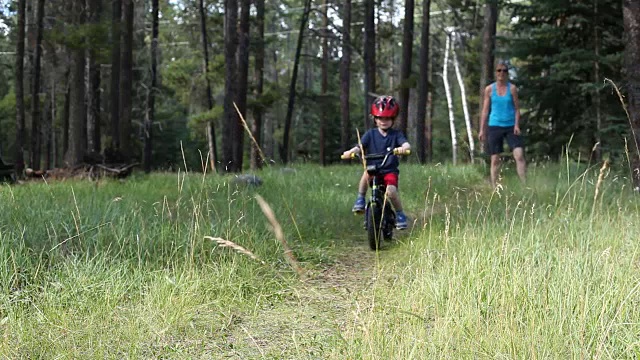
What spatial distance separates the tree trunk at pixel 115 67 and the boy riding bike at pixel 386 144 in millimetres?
10942

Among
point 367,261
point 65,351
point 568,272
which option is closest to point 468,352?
point 568,272

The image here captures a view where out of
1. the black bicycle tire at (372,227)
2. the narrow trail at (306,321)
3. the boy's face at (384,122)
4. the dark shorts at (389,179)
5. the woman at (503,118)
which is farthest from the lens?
the woman at (503,118)

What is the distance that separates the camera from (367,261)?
5.13 metres

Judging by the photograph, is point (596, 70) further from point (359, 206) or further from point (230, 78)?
point (230, 78)

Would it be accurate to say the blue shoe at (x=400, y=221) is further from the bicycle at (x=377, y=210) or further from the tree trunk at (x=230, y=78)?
the tree trunk at (x=230, y=78)

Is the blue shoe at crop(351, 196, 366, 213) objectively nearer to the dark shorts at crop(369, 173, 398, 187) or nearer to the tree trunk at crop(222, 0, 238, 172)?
the dark shorts at crop(369, 173, 398, 187)

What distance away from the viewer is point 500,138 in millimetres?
8797

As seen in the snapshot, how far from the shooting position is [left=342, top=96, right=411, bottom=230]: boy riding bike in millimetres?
5852

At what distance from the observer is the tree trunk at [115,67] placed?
15.2m

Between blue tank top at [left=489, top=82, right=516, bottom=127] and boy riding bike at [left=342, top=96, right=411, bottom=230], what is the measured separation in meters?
3.34

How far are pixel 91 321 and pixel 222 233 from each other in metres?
1.71

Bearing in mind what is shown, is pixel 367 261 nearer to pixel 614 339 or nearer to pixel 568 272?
pixel 568 272

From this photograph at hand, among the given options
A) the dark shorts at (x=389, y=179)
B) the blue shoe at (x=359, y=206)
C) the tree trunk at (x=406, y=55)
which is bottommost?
the blue shoe at (x=359, y=206)

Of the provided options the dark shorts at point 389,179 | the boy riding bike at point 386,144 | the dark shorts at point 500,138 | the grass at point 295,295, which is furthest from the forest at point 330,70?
the dark shorts at point 389,179
